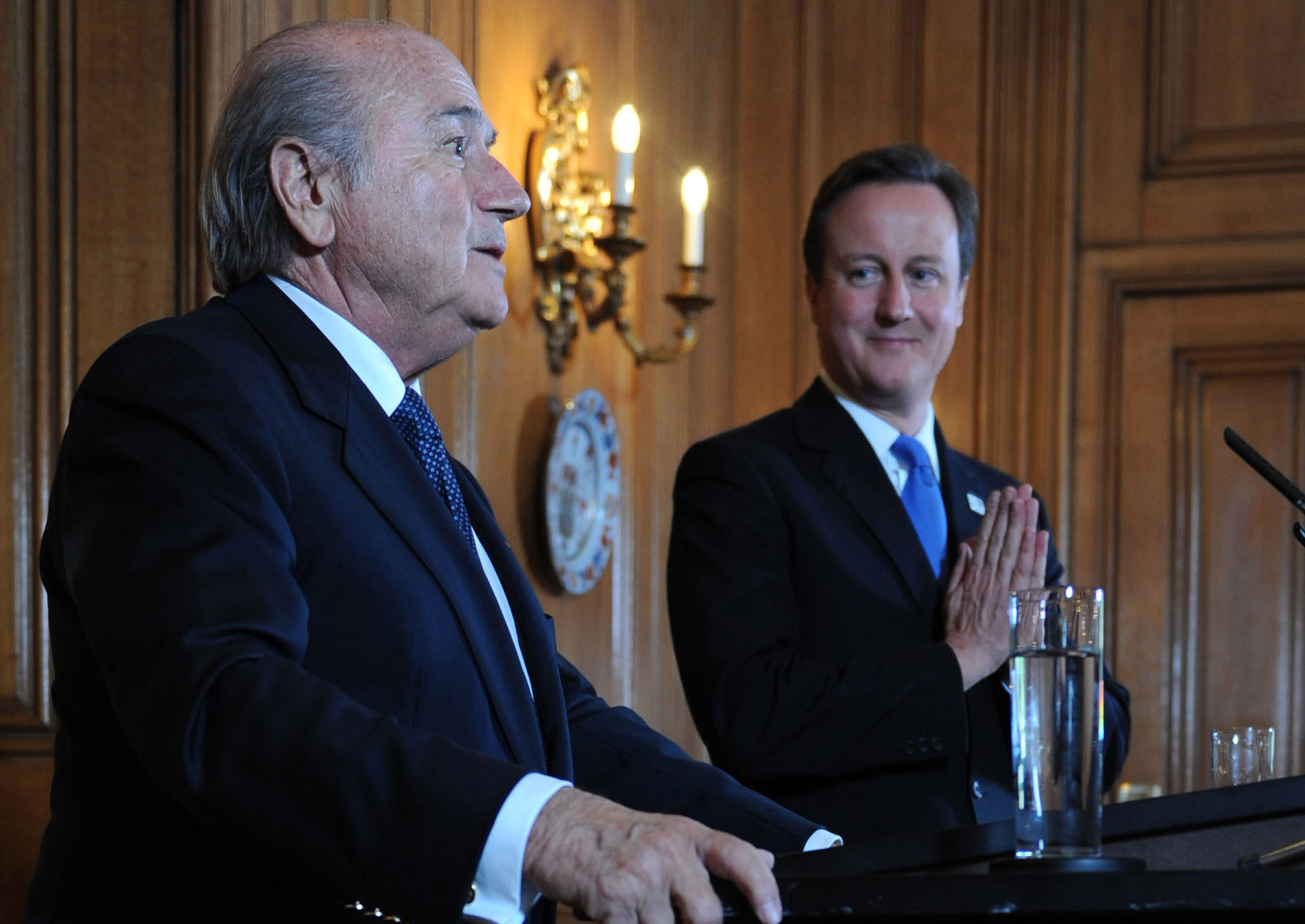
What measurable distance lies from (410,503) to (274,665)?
355 mm

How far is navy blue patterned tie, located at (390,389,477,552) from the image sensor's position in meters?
1.67

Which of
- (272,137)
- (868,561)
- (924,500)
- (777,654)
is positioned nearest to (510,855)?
(272,137)

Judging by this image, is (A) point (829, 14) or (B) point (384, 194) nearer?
→ (B) point (384, 194)

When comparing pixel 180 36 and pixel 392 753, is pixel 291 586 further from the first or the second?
pixel 180 36

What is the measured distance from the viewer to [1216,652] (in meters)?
3.95

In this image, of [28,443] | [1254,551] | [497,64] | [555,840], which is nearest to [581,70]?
[497,64]

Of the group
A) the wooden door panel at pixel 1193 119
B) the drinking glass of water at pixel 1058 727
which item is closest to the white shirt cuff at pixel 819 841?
the drinking glass of water at pixel 1058 727

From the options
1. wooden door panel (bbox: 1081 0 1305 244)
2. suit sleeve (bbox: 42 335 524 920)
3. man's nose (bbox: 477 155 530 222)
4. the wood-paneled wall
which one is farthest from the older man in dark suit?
wooden door panel (bbox: 1081 0 1305 244)

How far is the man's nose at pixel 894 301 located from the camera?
8.11 ft

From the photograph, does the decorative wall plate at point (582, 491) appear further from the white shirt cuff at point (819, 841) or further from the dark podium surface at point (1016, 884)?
the dark podium surface at point (1016, 884)

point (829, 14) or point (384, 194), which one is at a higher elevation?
point (829, 14)

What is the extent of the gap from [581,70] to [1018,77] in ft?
4.50

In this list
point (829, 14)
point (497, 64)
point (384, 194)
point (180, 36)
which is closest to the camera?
point (384, 194)

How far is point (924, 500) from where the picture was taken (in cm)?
246
